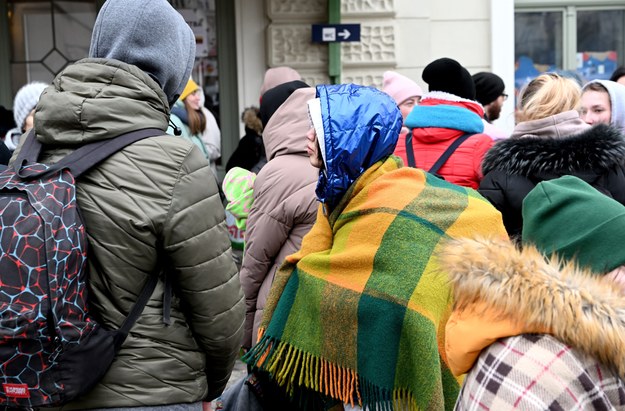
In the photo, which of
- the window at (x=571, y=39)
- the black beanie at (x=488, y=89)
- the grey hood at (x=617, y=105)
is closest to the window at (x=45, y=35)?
the black beanie at (x=488, y=89)

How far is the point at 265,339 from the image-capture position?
2959 millimetres

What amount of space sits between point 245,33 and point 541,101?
14.8ft

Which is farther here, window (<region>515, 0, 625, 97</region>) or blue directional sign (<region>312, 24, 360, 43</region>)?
window (<region>515, 0, 625, 97</region>)

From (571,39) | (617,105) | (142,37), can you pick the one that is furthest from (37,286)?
(571,39)

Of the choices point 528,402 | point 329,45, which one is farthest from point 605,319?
point 329,45

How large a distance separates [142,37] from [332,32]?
17.0ft

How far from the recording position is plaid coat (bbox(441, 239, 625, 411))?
1.89 metres

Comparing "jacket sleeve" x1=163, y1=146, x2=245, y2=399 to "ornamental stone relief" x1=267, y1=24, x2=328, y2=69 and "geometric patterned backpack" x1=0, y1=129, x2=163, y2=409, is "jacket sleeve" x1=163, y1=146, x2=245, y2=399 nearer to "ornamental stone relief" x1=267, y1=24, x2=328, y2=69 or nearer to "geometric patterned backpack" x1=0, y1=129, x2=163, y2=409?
"geometric patterned backpack" x1=0, y1=129, x2=163, y2=409

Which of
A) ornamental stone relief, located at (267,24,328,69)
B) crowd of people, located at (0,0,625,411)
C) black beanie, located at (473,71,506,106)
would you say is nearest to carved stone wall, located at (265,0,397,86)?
ornamental stone relief, located at (267,24,328,69)

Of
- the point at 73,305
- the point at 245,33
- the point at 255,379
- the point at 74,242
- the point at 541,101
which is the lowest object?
the point at 255,379

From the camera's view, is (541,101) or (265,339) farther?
(541,101)

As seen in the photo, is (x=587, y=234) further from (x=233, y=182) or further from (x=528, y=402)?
(x=233, y=182)

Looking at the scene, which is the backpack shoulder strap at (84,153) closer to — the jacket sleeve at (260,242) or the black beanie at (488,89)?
the jacket sleeve at (260,242)

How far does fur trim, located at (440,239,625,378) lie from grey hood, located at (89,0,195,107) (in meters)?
1.19
